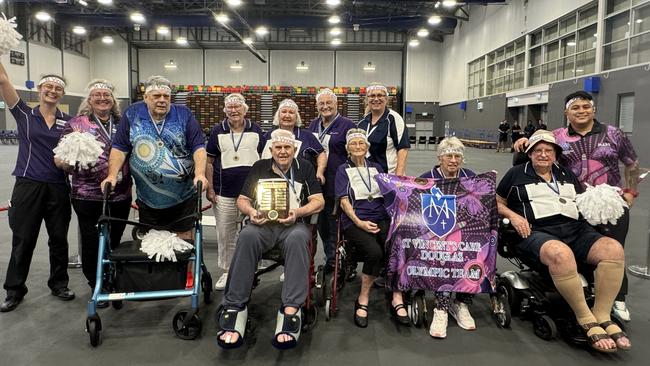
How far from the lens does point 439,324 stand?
2748 millimetres

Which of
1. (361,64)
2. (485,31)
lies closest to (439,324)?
(485,31)

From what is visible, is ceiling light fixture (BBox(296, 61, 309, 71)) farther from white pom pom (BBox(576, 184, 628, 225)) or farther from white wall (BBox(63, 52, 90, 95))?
white pom pom (BBox(576, 184, 628, 225))

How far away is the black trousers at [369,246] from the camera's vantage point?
2908 mm

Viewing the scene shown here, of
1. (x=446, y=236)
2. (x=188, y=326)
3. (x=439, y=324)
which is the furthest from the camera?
(x=446, y=236)

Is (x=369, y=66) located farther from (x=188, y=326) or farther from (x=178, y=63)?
(x=188, y=326)

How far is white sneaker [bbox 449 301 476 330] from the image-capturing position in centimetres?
282

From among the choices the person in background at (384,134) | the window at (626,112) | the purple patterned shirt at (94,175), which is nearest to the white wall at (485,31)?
the window at (626,112)

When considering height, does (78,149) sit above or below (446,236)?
above

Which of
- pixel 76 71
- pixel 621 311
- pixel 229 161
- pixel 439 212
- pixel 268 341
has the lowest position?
pixel 268 341

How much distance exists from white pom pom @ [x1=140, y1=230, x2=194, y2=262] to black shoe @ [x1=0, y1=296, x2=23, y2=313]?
1120 millimetres

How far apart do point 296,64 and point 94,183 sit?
2625cm

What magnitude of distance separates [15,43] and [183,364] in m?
2.40

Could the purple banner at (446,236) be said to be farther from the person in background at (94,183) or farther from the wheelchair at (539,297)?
the person in background at (94,183)

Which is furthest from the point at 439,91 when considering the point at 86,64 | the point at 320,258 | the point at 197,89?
the point at 320,258
